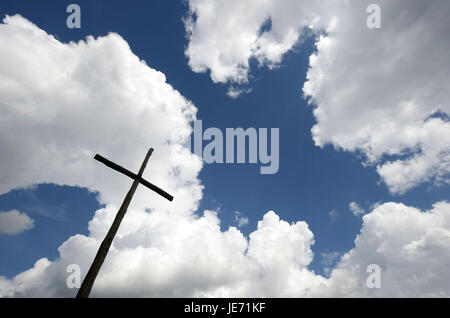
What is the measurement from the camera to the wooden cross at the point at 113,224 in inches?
198

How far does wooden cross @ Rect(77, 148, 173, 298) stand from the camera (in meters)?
5.04

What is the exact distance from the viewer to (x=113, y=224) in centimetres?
606
